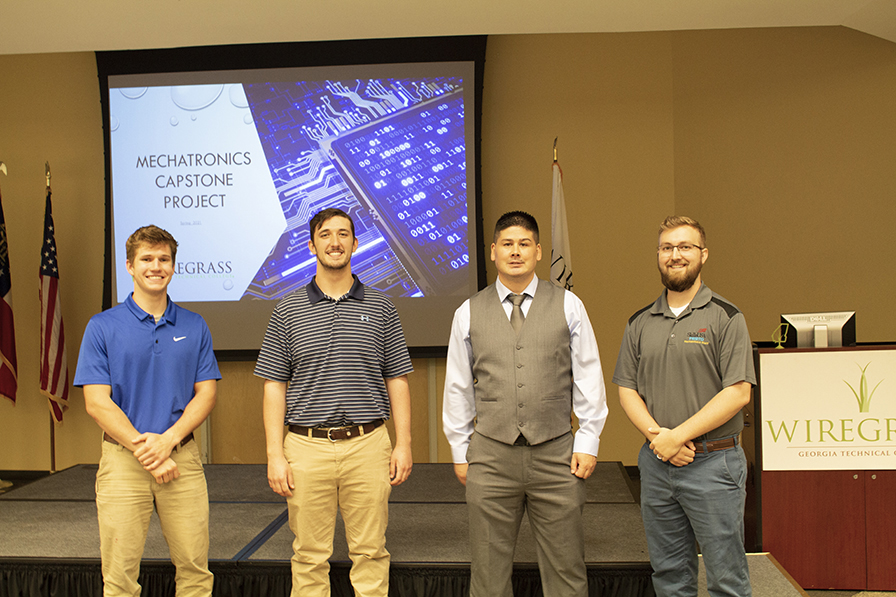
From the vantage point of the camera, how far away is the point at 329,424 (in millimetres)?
2191

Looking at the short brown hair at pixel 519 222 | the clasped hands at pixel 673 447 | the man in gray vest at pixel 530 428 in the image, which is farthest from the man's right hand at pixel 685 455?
the short brown hair at pixel 519 222

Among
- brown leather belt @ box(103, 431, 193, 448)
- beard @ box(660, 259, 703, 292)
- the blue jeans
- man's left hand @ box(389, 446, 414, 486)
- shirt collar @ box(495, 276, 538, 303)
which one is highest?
beard @ box(660, 259, 703, 292)

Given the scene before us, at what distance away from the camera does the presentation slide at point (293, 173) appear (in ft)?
15.4

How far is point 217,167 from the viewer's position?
478 cm

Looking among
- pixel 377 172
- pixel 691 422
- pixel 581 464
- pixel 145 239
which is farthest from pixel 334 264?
pixel 377 172

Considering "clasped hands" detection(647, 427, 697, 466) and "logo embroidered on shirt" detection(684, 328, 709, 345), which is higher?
"logo embroidered on shirt" detection(684, 328, 709, 345)

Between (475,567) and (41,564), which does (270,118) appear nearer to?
(41,564)

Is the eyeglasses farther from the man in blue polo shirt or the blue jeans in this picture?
the man in blue polo shirt

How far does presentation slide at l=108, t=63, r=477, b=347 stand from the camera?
4699 millimetres

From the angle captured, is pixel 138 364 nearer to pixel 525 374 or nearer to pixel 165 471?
pixel 165 471

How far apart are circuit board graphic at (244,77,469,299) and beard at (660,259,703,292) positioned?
2.63 metres

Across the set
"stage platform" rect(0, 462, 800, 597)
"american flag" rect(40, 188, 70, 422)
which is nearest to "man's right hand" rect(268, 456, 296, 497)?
"stage platform" rect(0, 462, 800, 597)

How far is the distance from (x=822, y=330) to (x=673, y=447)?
1.38 metres

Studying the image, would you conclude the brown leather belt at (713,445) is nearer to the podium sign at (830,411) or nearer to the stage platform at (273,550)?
the stage platform at (273,550)
